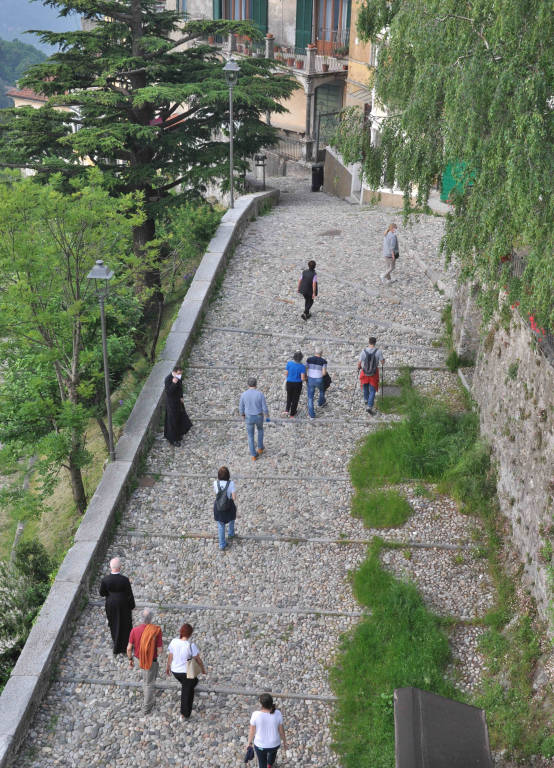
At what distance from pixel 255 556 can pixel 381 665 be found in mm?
2451

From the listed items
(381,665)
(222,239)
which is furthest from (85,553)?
(222,239)

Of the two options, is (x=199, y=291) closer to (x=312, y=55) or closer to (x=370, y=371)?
(x=370, y=371)

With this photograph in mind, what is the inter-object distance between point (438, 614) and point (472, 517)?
1.94 meters

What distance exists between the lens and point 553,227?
7.91m

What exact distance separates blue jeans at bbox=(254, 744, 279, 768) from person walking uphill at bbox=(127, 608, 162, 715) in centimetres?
149

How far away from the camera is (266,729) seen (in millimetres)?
7426

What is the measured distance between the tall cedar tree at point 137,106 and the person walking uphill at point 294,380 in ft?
26.8

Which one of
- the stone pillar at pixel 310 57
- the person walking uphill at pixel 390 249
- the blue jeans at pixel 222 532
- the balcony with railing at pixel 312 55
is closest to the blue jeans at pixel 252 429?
the blue jeans at pixel 222 532

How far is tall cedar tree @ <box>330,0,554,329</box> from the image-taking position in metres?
7.85

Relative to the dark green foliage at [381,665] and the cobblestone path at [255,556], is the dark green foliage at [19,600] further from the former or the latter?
the dark green foliage at [381,665]

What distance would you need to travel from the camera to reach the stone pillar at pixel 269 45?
3309 cm

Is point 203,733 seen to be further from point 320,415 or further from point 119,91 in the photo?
point 119,91

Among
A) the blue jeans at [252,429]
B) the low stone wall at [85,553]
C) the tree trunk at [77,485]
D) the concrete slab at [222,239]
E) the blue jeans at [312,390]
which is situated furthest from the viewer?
the concrete slab at [222,239]

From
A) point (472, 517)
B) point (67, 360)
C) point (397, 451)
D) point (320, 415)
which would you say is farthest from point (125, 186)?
point (472, 517)
